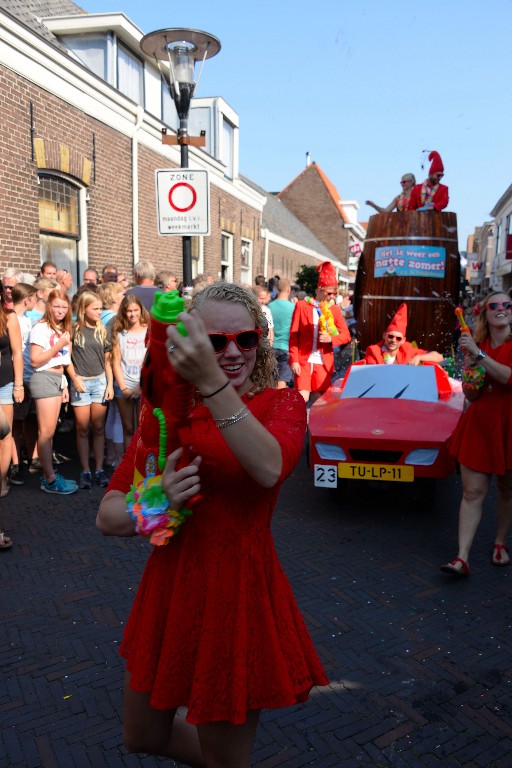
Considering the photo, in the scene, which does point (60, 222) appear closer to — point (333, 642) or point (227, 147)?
point (333, 642)

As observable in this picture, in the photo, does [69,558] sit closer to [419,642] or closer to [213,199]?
[419,642]

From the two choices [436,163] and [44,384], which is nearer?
[44,384]

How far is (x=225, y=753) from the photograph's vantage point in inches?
63.4

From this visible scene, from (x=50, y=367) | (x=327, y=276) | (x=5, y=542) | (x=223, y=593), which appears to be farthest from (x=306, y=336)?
(x=223, y=593)

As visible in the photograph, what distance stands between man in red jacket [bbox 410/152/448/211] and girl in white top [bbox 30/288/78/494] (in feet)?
16.0

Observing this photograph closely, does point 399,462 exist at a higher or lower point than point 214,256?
lower

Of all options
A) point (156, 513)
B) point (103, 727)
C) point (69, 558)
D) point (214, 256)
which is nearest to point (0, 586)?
point (69, 558)

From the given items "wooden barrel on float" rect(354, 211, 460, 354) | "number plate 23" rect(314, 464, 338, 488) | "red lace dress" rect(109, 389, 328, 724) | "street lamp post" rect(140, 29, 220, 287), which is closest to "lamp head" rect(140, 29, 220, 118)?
"street lamp post" rect(140, 29, 220, 287)

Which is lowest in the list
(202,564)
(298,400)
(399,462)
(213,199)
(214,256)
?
(399,462)

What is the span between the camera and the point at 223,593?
157 cm

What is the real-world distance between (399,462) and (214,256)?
14985mm

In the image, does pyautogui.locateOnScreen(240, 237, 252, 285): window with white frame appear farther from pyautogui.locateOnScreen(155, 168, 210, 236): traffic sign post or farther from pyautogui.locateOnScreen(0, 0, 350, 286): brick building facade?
pyautogui.locateOnScreen(155, 168, 210, 236): traffic sign post

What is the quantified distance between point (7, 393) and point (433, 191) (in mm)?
5861

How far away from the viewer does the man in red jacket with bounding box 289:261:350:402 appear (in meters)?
6.87
